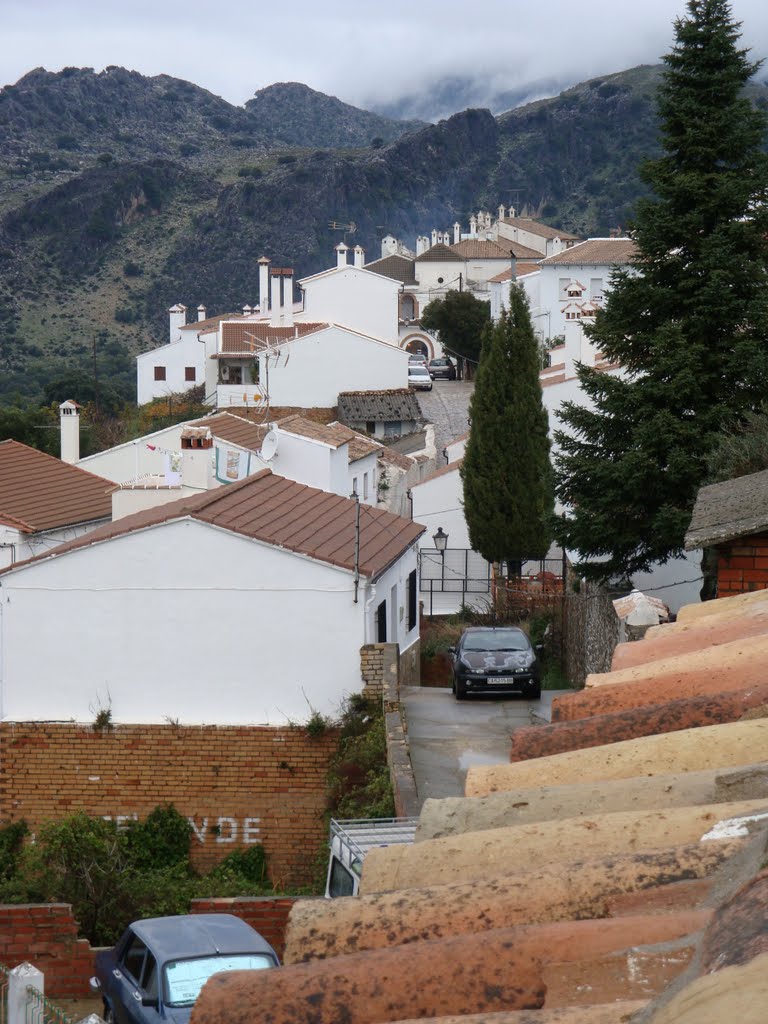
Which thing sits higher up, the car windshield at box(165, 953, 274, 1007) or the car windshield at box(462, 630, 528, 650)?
the car windshield at box(165, 953, 274, 1007)

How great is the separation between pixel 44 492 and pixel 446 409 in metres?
39.4

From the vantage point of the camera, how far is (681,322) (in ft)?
71.9

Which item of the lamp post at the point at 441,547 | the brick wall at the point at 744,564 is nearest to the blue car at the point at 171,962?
the brick wall at the point at 744,564

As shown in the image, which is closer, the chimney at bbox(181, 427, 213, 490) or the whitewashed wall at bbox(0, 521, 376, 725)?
the whitewashed wall at bbox(0, 521, 376, 725)

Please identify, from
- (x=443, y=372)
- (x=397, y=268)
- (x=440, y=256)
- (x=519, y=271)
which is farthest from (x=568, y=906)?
(x=397, y=268)

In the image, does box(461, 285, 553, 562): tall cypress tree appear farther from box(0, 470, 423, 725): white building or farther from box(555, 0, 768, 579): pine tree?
box(0, 470, 423, 725): white building

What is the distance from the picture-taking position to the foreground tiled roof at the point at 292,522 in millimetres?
19719

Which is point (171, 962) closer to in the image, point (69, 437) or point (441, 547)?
point (441, 547)

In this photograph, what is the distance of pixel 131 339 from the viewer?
133 m

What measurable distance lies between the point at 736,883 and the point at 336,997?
1.05 m

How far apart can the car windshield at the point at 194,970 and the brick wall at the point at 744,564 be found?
4.92 meters

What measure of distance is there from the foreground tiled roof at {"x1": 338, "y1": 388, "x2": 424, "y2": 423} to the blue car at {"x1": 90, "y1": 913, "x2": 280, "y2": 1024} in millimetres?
47765

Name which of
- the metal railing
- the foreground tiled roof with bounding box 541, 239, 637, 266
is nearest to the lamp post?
the metal railing

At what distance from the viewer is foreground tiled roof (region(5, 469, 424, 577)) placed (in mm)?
19719
